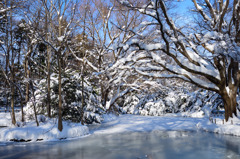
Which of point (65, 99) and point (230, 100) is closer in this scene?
point (230, 100)

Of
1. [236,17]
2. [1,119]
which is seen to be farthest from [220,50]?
[1,119]

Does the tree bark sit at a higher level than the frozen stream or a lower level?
higher

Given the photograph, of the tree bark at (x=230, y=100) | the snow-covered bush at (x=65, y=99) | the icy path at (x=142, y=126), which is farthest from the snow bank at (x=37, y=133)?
the tree bark at (x=230, y=100)

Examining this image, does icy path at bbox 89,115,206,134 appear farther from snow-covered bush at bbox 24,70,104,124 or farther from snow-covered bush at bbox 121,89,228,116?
snow-covered bush at bbox 121,89,228,116

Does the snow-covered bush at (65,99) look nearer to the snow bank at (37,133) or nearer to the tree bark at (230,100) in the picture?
the snow bank at (37,133)

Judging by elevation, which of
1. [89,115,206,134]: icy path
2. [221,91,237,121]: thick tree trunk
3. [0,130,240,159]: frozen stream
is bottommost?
[89,115,206,134]: icy path

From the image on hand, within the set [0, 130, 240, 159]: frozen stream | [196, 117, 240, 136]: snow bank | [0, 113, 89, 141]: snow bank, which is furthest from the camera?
[196, 117, 240, 136]: snow bank

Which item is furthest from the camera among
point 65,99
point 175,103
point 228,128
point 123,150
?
point 175,103

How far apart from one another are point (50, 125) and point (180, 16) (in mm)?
10650

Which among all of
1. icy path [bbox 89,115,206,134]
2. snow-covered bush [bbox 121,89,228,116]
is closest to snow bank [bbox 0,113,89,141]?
icy path [bbox 89,115,206,134]

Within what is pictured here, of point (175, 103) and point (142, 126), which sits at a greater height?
point (175, 103)

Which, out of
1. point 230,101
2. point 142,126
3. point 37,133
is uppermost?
point 230,101

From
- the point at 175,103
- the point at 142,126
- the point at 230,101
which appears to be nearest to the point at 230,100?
the point at 230,101

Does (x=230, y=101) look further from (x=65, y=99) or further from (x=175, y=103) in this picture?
(x=175, y=103)
